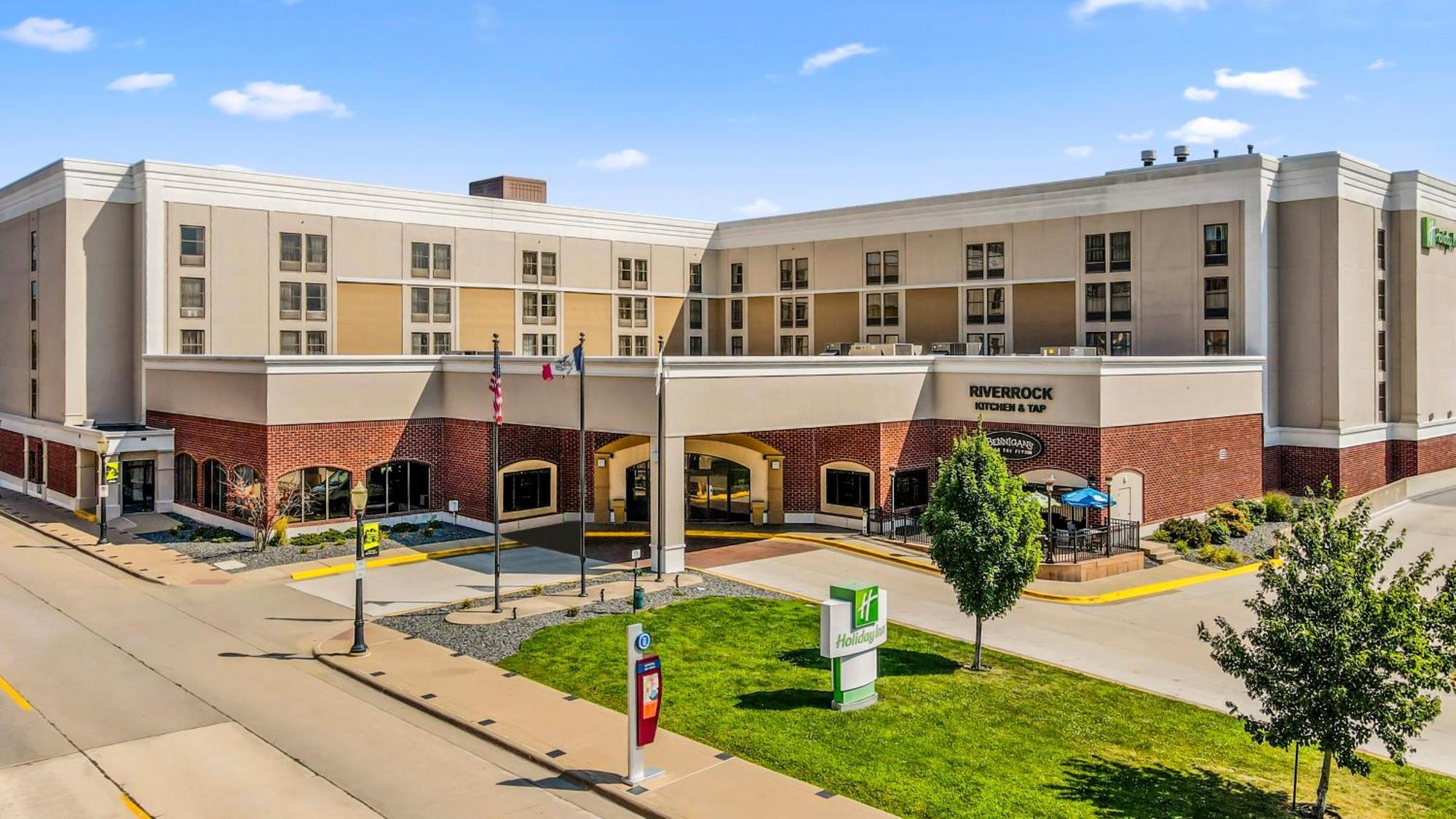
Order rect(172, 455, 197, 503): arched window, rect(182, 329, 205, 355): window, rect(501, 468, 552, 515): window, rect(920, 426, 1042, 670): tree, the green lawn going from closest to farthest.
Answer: the green lawn → rect(920, 426, 1042, 670): tree → rect(501, 468, 552, 515): window → rect(172, 455, 197, 503): arched window → rect(182, 329, 205, 355): window

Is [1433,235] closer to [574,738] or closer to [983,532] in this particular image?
[983,532]

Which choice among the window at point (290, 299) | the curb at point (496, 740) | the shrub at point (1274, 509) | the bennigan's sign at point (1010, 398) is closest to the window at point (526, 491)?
the window at point (290, 299)

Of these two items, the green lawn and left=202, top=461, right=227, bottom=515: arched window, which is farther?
left=202, top=461, right=227, bottom=515: arched window

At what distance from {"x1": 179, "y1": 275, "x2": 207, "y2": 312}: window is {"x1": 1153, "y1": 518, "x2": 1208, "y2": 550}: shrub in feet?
127

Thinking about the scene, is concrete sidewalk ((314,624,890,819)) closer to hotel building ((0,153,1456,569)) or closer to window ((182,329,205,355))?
hotel building ((0,153,1456,569))

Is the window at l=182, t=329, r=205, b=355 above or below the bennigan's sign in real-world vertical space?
above

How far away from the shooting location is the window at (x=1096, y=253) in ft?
150

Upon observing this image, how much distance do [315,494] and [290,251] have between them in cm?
1384

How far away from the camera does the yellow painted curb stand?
31.7m

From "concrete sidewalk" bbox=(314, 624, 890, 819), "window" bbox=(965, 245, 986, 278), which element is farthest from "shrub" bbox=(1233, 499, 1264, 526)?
"concrete sidewalk" bbox=(314, 624, 890, 819)

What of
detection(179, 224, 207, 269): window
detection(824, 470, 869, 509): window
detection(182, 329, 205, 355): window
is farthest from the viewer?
detection(182, 329, 205, 355): window

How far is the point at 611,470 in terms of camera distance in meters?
40.6

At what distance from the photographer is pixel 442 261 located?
1997 inches

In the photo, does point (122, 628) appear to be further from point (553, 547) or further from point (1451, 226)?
point (1451, 226)
